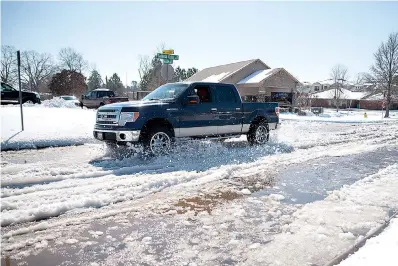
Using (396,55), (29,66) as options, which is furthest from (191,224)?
(29,66)

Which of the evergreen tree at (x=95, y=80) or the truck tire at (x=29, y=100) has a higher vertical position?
the evergreen tree at (x=95, y=80)

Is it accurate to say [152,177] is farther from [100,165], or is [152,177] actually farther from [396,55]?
[396,55]

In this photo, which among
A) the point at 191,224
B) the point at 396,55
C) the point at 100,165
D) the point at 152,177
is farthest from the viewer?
the point at 396,55

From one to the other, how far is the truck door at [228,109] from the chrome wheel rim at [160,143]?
1797 mm

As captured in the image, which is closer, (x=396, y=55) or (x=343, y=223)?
(x=343, y=223)

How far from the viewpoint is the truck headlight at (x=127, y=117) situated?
676 centimetres

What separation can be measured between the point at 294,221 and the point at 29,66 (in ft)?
290

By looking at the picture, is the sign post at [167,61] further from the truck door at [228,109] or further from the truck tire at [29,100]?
the truck tire at [29,100]

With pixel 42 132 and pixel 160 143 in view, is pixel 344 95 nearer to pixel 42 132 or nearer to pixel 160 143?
pixel 42 132

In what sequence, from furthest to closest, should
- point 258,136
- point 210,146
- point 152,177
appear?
1. point 258,136
2. point 210,146
3. point 152,177

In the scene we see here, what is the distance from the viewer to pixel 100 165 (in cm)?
619

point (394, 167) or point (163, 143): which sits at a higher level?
point (163, 143)

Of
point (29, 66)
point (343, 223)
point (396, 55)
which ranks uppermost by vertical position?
point (29, 66)

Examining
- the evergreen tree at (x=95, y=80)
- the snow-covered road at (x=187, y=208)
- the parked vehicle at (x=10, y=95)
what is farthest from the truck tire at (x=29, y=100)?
the evergreen tree at (x=95, y=80)
